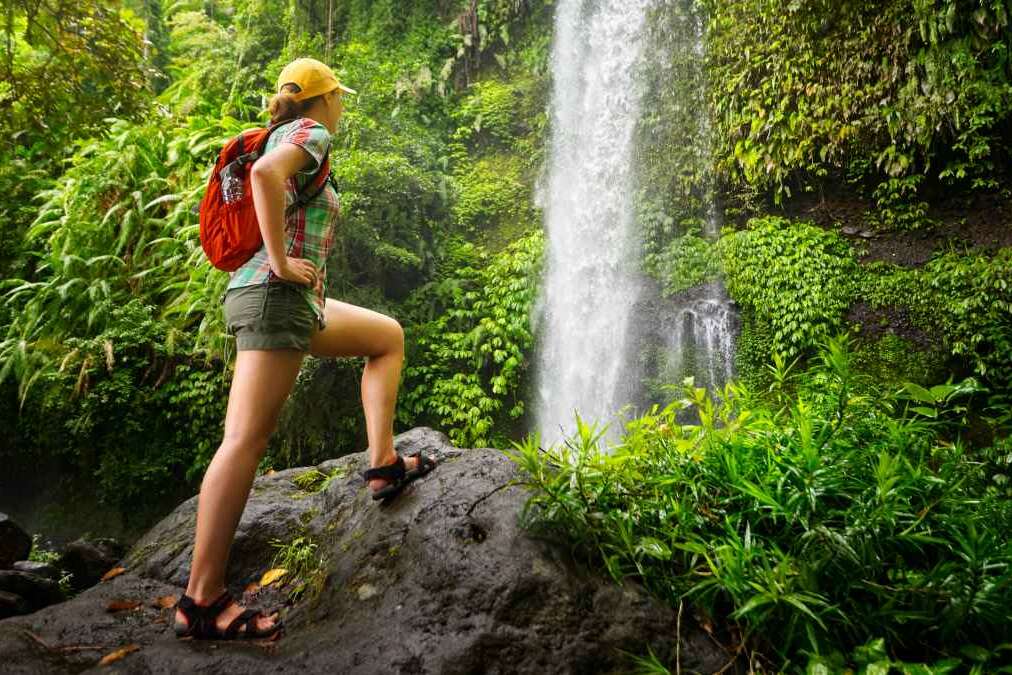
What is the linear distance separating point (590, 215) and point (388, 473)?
712 cm

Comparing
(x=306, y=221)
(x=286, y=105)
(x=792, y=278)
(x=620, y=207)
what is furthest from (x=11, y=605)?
(x=620, y=207)

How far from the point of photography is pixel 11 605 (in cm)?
285

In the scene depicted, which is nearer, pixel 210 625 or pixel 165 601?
pixel 210 625

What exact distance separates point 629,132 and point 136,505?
8.26 m

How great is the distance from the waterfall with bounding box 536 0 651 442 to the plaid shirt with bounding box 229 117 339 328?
5.68 metres

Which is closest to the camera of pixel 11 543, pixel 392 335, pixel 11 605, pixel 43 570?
pixel 392 335

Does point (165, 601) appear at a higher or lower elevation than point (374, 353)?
lower

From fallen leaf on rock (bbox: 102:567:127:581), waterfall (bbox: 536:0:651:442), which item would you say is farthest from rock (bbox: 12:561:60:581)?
waterfall (bbox: 536:0:651:442)

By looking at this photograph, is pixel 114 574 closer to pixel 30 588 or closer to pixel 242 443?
pixel 30 588

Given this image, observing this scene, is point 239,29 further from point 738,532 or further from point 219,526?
point 738,532

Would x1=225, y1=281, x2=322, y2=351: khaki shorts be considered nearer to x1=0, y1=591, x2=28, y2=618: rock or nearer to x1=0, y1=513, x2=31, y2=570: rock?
x1=0, y1=591, x2=28, y2=618: rock

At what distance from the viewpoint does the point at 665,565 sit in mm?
2051

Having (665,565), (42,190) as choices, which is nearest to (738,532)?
(665,565)

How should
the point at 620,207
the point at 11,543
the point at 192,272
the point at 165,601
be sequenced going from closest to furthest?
1. the point at 165,601
2. the point at 11,543
3. the point at 192,272
4. the point at 620,207
